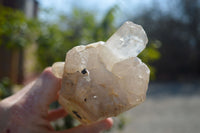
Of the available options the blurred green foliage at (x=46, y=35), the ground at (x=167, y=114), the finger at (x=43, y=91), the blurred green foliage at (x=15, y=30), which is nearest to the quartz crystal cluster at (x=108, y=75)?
the finger at (x=43, y=91)

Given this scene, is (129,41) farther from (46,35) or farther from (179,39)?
(179,39)

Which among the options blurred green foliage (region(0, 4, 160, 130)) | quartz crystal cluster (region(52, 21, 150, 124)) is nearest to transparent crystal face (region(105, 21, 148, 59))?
quartz crystal cluster (region(52, 21, 150, 124))

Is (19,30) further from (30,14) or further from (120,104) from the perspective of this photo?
(30,14)

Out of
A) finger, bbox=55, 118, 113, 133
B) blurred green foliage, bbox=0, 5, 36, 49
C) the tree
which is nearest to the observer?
finger, bbox=55, 118, 113, 133

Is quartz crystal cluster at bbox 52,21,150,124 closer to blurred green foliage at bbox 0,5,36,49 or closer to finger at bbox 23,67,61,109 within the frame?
finger at bbox 23,67,61,109

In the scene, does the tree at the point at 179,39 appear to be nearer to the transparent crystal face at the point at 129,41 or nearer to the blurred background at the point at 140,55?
the blurred background at the point at 140,55

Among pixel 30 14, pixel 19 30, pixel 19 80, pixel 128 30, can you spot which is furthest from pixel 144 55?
pixel 19 80
